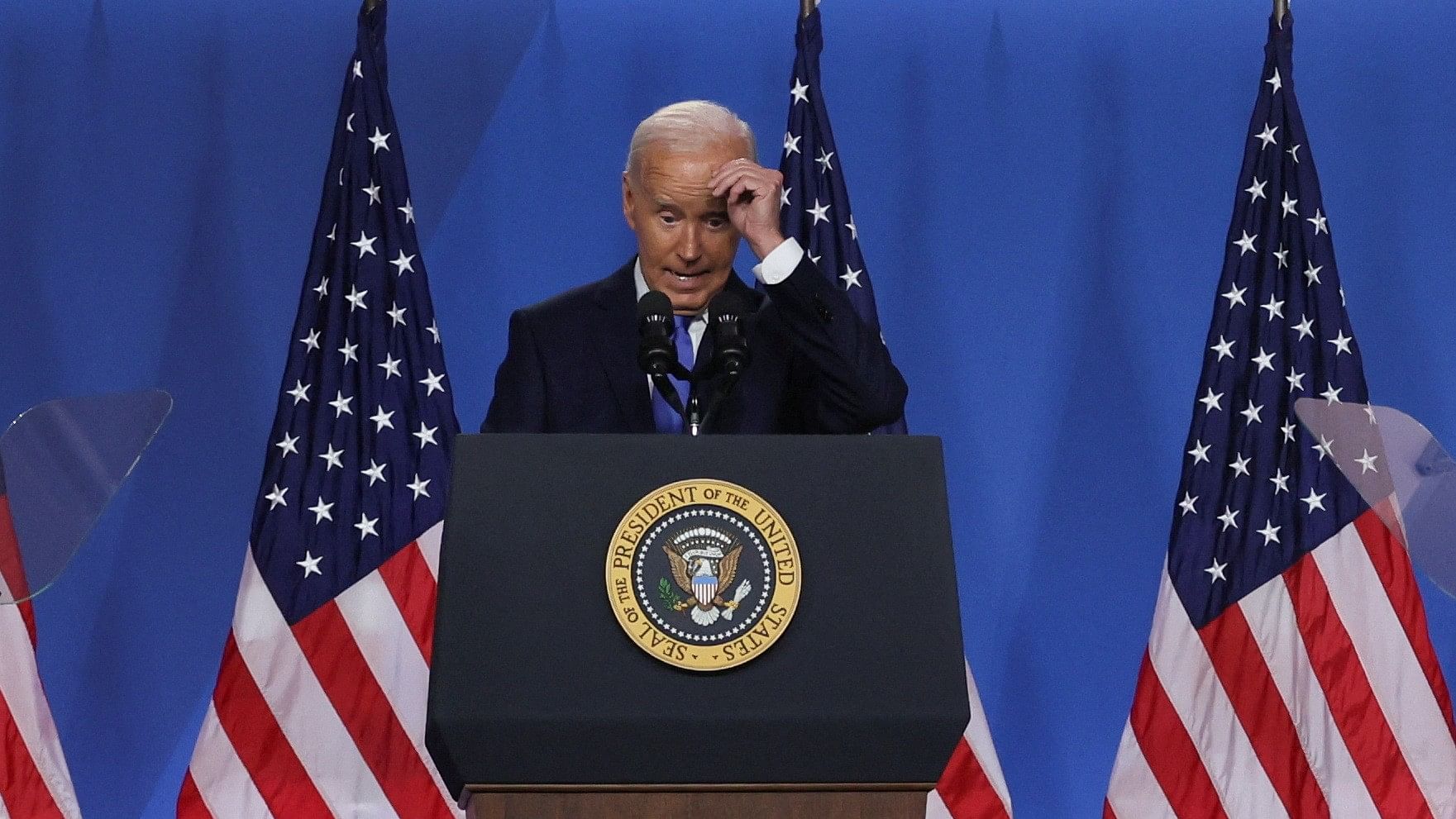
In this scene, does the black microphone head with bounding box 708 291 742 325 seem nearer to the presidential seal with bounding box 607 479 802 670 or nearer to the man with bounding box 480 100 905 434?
the man with bounding box 480 100 905 434

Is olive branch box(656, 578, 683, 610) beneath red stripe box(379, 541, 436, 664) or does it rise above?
above

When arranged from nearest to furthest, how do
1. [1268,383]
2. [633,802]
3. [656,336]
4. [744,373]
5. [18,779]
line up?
[633,802], [656,336], [744,373], [18,779], [1268,383]

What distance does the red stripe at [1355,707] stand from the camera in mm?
4172

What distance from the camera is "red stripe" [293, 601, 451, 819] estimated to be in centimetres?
412

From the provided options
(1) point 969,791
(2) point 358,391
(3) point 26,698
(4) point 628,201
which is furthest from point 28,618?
(4) point 628,201

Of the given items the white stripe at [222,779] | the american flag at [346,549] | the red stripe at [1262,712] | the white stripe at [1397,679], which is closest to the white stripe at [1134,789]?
the red stripe at [1262,712]

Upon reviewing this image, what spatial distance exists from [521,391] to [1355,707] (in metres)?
2.78

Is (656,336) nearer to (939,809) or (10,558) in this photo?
(10,558)

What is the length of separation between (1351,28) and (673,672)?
13.1 feet

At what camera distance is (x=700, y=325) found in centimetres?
228

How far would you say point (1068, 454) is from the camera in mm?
4734

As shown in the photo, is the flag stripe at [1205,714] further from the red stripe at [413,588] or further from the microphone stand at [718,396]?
the microphone stand at [718,396]

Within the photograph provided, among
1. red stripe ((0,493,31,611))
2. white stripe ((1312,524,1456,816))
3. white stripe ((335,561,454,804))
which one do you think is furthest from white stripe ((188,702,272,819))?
white stripe ((1312,524,1456,816))

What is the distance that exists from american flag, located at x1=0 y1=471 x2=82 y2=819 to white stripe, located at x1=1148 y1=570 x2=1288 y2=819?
2726 millimetres
